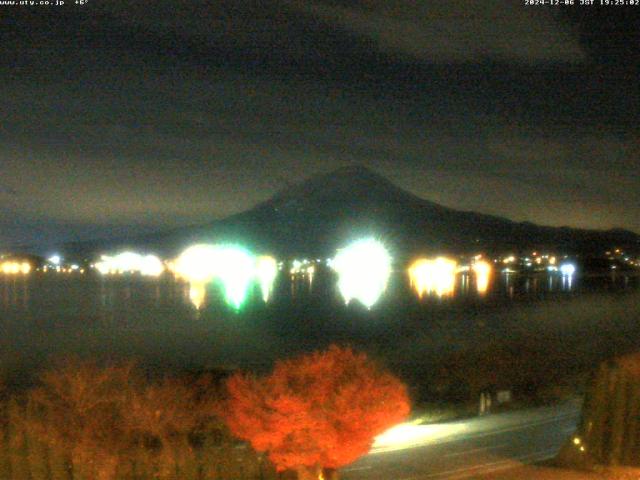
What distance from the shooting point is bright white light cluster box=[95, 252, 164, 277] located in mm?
144875

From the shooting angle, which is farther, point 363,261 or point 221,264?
point 221,264

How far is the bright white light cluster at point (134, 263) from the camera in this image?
145 meters

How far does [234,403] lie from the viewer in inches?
456

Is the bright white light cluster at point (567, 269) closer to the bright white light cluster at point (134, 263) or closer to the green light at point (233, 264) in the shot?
the green light at point (233, 264)

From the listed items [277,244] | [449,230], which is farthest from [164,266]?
[449,230]

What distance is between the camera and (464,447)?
16609 millimetres

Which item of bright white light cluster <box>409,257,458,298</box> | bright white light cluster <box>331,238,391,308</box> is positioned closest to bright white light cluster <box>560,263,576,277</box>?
bright white light cluster <box>409,257,458,298</box>

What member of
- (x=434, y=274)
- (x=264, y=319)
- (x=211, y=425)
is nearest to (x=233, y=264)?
(x=434, y=274)

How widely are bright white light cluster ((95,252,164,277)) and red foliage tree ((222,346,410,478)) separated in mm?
133654

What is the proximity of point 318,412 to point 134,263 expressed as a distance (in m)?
140

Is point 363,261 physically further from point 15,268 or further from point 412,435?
point 412,435

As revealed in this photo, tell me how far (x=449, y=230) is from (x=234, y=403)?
4591 inches

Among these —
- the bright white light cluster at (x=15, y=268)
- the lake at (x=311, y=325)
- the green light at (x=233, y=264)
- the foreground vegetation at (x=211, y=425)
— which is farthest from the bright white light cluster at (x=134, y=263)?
the foreground vegetation at (x=211, y=425)

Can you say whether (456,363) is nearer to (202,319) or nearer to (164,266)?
(202,319)
